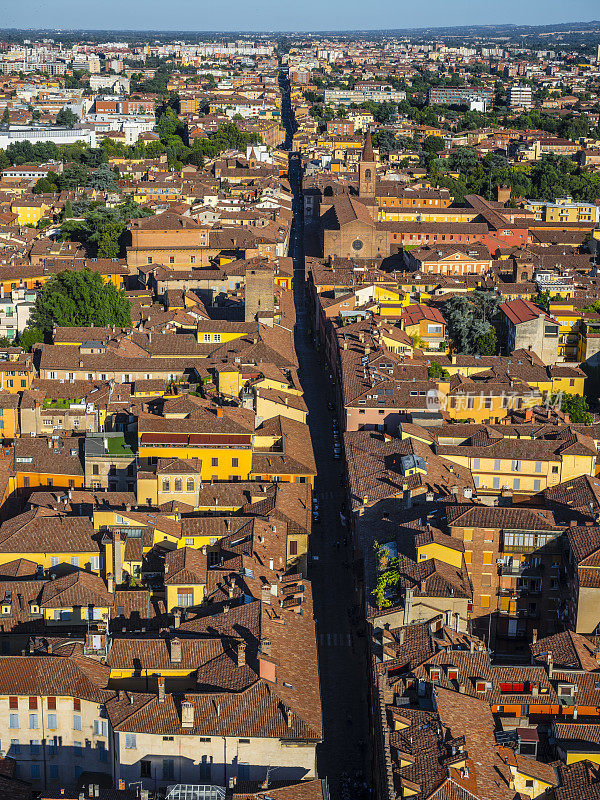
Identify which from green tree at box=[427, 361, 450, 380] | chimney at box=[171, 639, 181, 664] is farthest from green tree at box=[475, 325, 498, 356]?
chimney at box=[171, 639, 181, 664]

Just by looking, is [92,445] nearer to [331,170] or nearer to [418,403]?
[418,403]

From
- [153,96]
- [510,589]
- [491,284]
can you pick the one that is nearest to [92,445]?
[510,589]

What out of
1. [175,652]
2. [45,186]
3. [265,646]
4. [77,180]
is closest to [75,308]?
[175,652]

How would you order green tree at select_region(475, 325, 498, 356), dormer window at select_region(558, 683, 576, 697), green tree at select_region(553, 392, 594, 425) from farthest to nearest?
green tree at select_region(475, 325, 498, 356) < green tree at select_region(553, 392, 594, 425) < dormer window at select_region(558, 683, 576, 697)

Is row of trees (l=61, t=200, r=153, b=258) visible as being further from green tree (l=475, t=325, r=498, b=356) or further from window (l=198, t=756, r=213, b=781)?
window (l=198, t=756, r=213, b=781)

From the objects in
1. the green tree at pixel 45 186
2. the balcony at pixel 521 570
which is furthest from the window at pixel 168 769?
the green tree at pixel 45 186

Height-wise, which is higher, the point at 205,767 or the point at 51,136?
the point at 205,767

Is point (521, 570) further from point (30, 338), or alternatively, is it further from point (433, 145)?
point (433, 145)
